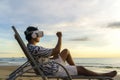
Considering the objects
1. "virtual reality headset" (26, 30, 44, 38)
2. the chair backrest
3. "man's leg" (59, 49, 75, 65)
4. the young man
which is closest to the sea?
"man's leg" (59, 49, 75, 65)

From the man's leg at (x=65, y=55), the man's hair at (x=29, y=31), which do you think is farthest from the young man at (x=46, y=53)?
the man's leg at (x=65, y=55)

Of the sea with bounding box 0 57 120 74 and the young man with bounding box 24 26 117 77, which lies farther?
the sea with bounding box 0 57 120 74

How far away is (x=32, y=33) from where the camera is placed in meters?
7.19

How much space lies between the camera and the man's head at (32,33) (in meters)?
7.15

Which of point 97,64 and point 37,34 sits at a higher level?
point 37,34

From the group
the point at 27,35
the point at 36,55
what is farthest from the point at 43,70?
the point at 27,35

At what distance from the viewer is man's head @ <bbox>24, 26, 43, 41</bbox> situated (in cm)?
715

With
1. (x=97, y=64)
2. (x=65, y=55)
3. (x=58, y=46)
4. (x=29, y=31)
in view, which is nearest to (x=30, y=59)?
(x=58, y=46)

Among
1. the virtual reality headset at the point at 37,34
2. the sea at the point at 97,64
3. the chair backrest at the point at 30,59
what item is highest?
the virtual reality headset at the point at 37,34

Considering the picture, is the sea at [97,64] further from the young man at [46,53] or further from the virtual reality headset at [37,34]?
the virtual reality headset at [37,34]

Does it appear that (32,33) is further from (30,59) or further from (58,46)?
(30,59)

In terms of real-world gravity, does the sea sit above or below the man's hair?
below

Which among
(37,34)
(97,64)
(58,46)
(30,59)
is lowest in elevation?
(97,64)

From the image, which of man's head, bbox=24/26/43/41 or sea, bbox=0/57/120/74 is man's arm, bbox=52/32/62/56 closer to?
man's head, bbox=24/26/43/41
